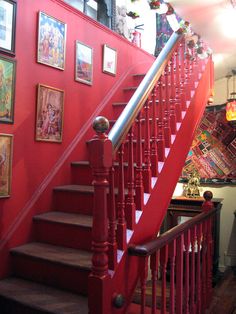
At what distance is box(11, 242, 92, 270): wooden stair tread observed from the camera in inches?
76.5

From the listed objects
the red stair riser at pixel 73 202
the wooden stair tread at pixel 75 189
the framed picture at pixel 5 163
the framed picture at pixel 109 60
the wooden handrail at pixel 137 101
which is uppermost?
the framed picture at pixel 109 60

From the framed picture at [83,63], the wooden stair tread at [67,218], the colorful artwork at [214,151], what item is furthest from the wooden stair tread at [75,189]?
the colorful artwork at [214,151]

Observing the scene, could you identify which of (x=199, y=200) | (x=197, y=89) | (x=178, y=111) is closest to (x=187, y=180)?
(x=199, y=200)

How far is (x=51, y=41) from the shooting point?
9.00 feet

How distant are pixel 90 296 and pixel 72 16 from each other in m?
2.50

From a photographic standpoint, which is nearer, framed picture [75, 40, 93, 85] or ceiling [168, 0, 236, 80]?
ceiling [168, 0, 236, 80]

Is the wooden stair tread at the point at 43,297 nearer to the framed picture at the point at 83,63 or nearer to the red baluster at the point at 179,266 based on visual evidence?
the red baluster at the point at 179,266

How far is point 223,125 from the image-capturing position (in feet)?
15.6

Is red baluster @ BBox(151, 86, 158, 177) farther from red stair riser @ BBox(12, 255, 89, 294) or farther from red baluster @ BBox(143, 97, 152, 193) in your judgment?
red stair riser @ BBox(12, 255, 89, 294)

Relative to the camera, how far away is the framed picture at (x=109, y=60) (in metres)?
3.49

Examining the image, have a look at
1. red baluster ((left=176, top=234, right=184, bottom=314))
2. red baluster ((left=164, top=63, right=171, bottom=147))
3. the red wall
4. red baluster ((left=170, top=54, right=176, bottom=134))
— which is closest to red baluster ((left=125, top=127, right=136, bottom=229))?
red baluster ((left=176, top=234, right=184, bottom=314))

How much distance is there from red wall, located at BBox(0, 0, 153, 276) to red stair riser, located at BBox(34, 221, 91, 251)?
3.8 inches

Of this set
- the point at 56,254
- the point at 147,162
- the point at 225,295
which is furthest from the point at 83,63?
the point at 225,295

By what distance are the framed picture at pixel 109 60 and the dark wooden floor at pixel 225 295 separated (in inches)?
104
